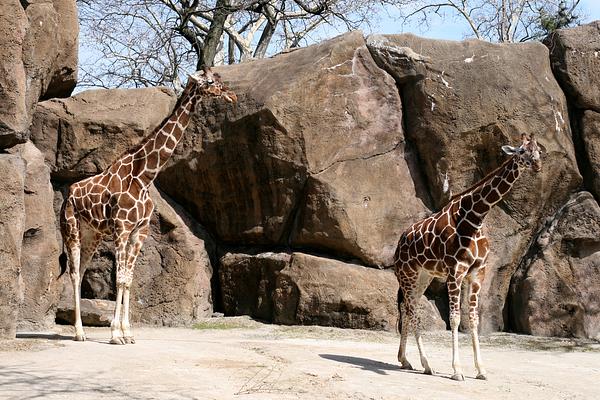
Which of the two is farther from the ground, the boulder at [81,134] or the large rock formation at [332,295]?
the boulder at [81,134]

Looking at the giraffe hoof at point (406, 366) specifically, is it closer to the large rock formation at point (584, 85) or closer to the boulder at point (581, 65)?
the large rock formation at point (584, 85)

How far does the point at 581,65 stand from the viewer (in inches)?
502

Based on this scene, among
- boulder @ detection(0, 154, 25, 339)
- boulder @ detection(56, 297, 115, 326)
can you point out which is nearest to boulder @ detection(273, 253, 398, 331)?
boulder @ detection(56, 297, 115, 326)

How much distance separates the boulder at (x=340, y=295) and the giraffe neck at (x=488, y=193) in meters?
3.42

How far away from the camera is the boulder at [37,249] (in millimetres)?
10773

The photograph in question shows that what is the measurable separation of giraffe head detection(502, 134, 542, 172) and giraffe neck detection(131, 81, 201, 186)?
3.82 meters

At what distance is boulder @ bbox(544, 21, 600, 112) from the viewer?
1270cm

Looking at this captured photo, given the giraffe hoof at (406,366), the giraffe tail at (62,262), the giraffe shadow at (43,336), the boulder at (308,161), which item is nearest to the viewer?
the giraffe hoof at (406,366)

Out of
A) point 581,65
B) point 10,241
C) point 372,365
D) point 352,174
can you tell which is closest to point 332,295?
point 352,174

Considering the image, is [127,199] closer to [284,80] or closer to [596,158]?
[284,80]

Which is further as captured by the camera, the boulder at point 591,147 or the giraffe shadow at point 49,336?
the boulder at point 591,147

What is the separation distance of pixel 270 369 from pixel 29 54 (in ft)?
14.7

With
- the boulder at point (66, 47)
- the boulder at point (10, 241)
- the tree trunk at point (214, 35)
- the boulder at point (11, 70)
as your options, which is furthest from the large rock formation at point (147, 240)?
→ the tree trunk at point (214, 35)

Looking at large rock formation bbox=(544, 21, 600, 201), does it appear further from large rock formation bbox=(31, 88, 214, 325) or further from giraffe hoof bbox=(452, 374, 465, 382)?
large rock formation bbox=(31, 88, 214, 325)
